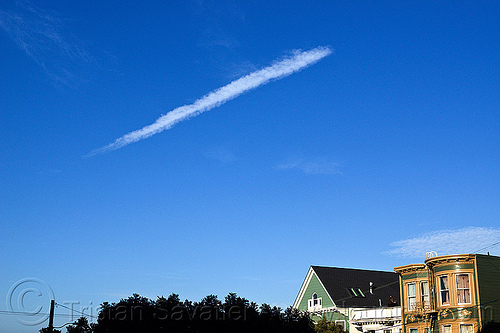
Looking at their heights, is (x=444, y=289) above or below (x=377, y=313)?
above

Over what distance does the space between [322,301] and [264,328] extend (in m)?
26.8

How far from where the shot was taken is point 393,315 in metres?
51.5

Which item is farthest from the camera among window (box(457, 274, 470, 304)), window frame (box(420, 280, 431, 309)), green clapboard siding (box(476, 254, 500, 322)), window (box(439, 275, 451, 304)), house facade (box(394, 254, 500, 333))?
window frame (box(420, 280, 431, 309))

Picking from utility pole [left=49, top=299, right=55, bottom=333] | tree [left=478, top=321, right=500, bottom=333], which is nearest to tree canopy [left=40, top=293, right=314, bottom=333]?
utility pole [left=49, top=299, right=55, bottom=333]

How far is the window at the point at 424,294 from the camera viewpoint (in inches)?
1873

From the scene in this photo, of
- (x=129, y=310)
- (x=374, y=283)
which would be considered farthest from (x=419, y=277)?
(x=129, y=310)

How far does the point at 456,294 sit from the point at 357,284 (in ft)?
61.7

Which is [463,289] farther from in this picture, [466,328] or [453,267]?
[466,328]

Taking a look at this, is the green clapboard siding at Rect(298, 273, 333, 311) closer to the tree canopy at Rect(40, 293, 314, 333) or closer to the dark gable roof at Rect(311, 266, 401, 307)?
the dark gable roof at Rect(311, 266, 401, 307)

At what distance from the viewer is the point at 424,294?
48.1m

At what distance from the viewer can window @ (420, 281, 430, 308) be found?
47.6 meters

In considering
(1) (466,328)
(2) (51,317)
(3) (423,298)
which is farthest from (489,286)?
(2) (51,317)

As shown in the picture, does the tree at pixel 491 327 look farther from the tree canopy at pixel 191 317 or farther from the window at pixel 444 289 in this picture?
the tree canopy at pixel 191 317

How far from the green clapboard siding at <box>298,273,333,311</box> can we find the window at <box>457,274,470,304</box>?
16692mm
